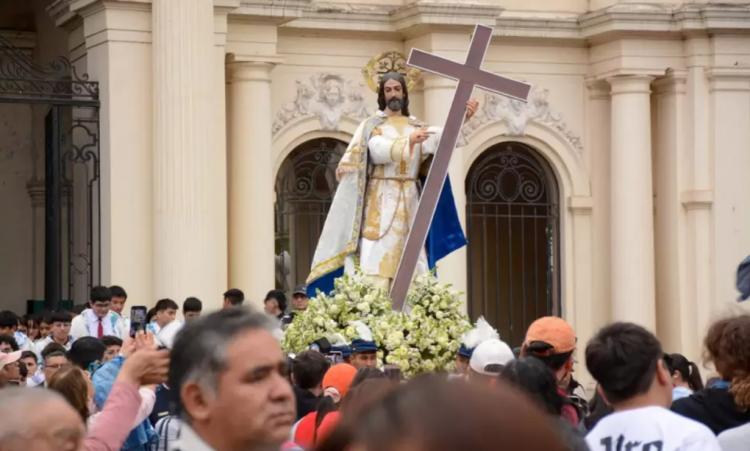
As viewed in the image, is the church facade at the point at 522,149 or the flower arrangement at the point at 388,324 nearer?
the flower arrangement at the point at 388,324

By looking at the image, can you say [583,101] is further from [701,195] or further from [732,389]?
[732,389]

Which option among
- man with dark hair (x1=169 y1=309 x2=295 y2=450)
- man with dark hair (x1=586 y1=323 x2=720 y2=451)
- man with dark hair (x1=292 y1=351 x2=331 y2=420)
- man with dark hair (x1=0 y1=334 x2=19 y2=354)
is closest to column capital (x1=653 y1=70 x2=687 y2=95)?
man with dark hair (x1=0 y1=334 x2=19 y2=354)

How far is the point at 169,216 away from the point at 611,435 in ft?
42.3

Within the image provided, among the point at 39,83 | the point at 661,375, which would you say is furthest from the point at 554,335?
the point at 39,83

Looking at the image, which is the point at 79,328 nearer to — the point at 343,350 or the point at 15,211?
the point at 343,350

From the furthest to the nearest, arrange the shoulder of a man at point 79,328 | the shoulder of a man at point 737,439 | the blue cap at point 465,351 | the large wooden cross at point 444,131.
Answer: the shoulder of a man at point 79,328 → the large wooden cross at point 444,131 → the blue cap at point 465,351 → the shoulder of a man at point 737,439

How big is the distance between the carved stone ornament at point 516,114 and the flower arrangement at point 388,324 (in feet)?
33.1

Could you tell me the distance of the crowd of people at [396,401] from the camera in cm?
219

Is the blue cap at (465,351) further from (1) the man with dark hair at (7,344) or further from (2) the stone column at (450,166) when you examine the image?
(2) the stone column at (450,166)

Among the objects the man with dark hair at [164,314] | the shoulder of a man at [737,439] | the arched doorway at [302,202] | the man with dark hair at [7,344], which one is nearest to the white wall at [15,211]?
the arched doorway at [302,202]

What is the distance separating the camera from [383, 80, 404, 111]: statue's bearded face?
11.8 m

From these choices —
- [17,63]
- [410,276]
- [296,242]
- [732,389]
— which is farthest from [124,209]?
[732,389]

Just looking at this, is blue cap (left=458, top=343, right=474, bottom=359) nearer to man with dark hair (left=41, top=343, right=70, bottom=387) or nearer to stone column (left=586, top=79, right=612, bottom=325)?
man with dark hair (left=41, top=343, right=70, bottom=387)

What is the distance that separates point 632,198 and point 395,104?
9874 millimetres
